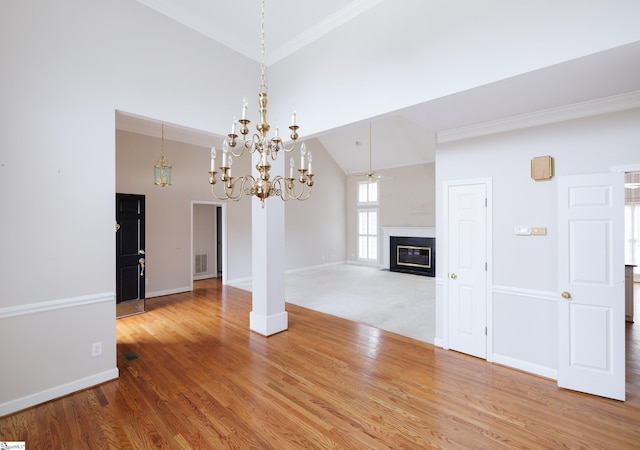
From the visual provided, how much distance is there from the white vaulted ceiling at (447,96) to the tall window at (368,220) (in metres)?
7.17

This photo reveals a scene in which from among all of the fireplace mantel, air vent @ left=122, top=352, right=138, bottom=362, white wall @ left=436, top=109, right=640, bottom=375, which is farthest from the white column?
the fireplace mantel

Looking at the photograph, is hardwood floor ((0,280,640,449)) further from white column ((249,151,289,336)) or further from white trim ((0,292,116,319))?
white trim ((0,292,116,319))

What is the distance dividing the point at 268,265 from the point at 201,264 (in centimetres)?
515

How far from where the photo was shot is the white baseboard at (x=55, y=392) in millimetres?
2487

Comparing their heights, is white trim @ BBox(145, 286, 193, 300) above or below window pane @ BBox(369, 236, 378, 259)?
below

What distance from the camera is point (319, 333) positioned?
4.36 meters

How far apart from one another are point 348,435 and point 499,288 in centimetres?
239

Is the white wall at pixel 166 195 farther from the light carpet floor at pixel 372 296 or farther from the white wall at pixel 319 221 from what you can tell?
the white wall at pixel 319 221

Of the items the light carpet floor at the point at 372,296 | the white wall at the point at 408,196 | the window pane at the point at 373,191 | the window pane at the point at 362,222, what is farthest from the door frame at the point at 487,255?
the window pane at the point at 362,222

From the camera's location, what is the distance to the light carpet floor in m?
4.82

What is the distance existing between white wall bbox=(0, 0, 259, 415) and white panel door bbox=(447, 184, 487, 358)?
3731mm

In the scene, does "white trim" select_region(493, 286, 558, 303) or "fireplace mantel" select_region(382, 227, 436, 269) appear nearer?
"white trim" select_region(493, 286, 558, 303)

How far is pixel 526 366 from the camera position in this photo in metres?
3.22

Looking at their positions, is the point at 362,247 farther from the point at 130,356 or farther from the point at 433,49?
the point at 433,49
